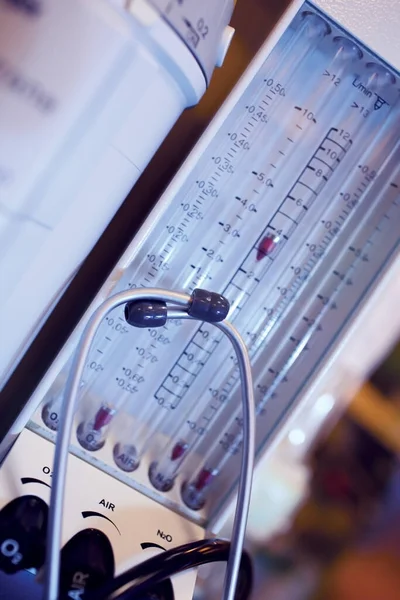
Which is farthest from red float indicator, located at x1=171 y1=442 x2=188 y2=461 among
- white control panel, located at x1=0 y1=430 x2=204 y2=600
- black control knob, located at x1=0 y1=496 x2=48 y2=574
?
black control knob, located at x1=0 y1=496 x2=48 y2=574

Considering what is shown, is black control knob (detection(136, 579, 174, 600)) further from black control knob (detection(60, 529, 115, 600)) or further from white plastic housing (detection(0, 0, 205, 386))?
white plastic housing (detection(0, 0, 205, 386))

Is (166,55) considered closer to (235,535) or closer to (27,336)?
(27,336)

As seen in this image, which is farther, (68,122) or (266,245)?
(266,245)

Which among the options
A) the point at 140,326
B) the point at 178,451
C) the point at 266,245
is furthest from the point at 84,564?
the point at 266,245

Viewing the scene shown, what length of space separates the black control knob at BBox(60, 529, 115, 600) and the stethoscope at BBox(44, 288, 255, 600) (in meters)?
0.07

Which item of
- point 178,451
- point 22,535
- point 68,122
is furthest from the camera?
point 178,451

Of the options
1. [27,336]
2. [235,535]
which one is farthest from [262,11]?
[235,535]

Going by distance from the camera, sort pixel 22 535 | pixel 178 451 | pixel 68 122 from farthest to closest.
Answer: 1. pixel 178 451
2. pixel 22 535
3. pixel 68 122

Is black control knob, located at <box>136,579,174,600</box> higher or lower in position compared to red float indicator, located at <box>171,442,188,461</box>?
lower

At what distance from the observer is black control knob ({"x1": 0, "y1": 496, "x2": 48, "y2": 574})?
57 cm

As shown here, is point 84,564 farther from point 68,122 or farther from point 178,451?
point 68,122

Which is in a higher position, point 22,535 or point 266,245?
point 266,245

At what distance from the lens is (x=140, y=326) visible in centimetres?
54

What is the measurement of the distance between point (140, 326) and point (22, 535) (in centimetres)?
26
